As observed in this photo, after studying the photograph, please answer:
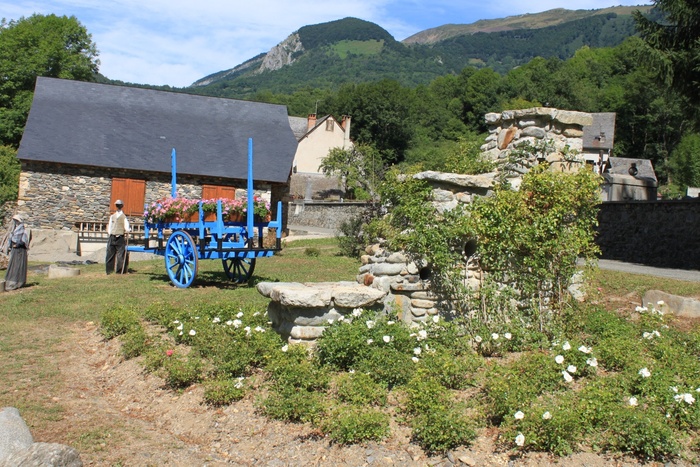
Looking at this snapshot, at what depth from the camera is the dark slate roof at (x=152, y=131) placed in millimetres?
23516

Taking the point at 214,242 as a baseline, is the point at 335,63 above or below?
above

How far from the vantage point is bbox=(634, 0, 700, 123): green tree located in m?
15.0

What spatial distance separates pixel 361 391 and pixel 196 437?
4.79ft

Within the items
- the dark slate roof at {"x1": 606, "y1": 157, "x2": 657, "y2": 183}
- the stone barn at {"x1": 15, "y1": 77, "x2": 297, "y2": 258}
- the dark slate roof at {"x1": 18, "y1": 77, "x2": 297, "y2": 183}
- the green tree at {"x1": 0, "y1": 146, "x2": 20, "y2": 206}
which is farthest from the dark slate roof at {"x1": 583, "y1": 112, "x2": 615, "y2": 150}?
the green tree at {"x1": 0, "y1": 146, "x2": 20, "y2": 206}

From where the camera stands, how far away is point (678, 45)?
616 inches

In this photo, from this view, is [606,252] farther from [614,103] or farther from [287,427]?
[614,103]

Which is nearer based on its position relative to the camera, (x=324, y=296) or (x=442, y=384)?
(x=442, y=384)

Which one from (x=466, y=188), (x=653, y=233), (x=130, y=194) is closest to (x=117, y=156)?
(x=130, y=194)

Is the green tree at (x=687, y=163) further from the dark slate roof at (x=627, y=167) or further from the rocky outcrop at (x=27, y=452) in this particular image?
the rocky outcrop at (x=27, y=452)

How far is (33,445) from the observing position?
422cm

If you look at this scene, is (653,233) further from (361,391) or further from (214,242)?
(361,391)

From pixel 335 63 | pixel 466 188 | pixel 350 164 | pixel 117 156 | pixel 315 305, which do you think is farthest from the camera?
pixel 335 63

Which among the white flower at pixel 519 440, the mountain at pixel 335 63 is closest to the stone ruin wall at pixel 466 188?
the white flower at pixel 519 440

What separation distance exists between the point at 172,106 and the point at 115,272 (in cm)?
1488
